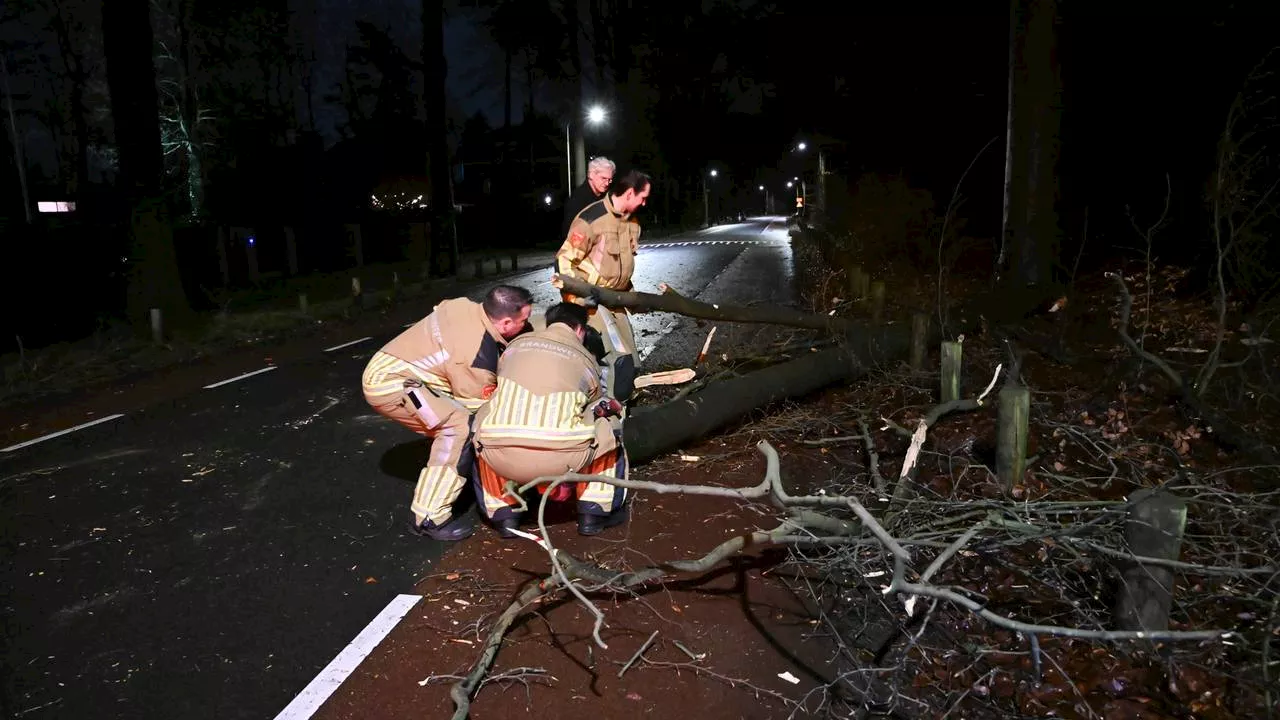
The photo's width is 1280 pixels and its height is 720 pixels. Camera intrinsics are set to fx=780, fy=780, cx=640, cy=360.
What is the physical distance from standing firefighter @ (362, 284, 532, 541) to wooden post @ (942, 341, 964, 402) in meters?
3.19

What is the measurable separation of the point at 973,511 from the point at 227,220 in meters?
30.1

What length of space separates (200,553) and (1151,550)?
4.54 metres

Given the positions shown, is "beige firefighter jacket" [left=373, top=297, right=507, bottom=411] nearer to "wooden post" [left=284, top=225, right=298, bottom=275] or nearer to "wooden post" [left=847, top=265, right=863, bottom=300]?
"wooden post" [left=847, top=265, right=863, bottom=300]

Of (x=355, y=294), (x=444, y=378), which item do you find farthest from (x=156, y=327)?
(x=444, y=378)

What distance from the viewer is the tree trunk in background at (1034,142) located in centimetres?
901

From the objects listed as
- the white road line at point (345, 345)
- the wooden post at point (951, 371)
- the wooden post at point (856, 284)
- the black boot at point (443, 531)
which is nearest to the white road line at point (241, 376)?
the white road line at point (345, 345)

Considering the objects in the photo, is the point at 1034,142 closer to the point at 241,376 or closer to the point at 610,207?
the point at 610,207

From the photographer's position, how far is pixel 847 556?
3.52 metres

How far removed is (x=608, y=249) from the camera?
573 cm

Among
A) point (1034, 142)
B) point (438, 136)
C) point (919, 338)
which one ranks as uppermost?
point (438, 136)

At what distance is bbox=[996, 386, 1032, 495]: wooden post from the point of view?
443 cm

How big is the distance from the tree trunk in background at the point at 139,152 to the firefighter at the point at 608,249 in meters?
8.87

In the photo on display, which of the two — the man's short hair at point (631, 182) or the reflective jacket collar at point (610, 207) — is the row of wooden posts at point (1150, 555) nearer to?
the man's short hair at point (631, 182)

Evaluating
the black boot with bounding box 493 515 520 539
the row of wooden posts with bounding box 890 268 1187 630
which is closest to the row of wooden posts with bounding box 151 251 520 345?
the black boot with bounding box 493 515 520 539
